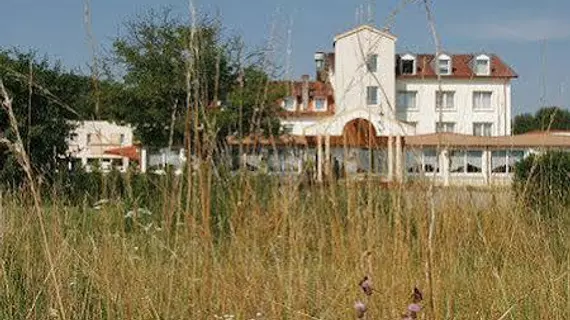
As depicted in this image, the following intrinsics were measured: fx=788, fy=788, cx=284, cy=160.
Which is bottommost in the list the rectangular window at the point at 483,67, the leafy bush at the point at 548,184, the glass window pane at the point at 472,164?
the leafy bush at the point at 548,184

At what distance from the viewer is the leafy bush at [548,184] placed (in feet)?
16.8

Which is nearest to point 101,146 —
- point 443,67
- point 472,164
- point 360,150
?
point 360,150

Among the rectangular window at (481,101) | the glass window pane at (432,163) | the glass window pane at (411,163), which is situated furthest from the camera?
the rectangular window at (481,101)

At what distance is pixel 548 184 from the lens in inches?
234

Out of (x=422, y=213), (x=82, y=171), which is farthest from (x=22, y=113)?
(x=422, y=213)

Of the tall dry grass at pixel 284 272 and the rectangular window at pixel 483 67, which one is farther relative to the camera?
the rectangular window at pixel 483 67

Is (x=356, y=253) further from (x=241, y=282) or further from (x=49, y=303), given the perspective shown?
(x=49, y=303)

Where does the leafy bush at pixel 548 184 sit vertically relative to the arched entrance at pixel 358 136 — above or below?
below

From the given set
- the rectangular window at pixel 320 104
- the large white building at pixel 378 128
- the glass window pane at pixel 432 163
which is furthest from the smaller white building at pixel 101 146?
the rectangular window at pixel 320 104

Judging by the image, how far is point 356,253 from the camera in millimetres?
2648

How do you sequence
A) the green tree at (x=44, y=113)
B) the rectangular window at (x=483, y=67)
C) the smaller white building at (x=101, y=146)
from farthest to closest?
the rectangular window at (x=483, y=67) < the green tree at (x=44, y=113) < the smaller white building at (x=101, y=146)

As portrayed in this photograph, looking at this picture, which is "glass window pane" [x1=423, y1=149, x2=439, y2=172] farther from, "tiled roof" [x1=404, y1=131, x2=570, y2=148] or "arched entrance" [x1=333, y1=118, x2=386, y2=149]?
"arched entrance" [x1=333, y1=118, x2=386, y2=149]

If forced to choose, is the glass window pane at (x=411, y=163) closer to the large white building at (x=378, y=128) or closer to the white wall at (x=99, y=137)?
the large white building at (x=378, y=128)

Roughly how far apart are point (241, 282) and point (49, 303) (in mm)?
588
